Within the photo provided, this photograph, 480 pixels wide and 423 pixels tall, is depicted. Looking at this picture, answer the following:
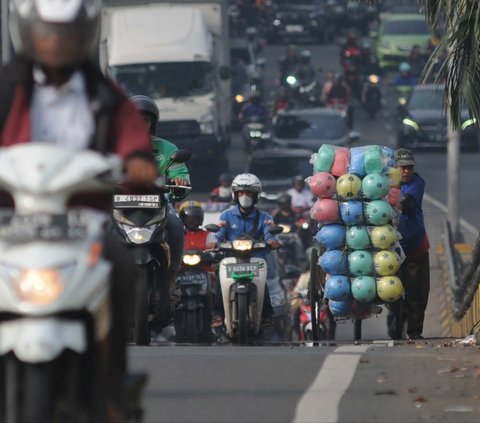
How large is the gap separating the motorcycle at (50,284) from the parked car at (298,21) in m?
67.8

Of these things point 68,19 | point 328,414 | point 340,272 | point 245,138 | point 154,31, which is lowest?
point 245,138

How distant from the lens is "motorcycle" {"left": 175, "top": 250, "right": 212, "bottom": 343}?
52.3 ft

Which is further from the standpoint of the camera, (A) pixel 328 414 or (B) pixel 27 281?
(A) pixel 328 414

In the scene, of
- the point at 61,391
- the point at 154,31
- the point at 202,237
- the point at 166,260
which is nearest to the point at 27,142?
the point at 61,391

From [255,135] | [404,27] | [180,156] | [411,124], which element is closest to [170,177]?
[180,156]

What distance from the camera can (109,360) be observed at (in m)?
6.04

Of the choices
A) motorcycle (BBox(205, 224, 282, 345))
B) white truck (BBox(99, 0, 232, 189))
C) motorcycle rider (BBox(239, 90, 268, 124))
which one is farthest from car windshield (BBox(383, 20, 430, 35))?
motorcycle (BBox(205, 224, 282, 345))

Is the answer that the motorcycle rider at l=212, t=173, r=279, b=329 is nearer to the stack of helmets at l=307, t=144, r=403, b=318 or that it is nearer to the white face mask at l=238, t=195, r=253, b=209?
the white face mask at l=238, t=195, r=253, b=209

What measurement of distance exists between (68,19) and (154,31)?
34577 mm

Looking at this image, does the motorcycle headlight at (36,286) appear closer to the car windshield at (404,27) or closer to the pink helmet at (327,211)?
the pink helmet at (327,211)

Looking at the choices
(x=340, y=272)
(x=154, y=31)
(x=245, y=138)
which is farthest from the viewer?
(x=245, y=138)

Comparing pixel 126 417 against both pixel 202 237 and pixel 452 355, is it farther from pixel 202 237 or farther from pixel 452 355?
pixel 202 237

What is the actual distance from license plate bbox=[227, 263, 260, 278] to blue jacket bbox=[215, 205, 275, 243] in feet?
2.24

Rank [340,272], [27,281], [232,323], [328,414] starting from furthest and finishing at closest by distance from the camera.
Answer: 1. [232,323]
2. [340,272]
3. [328,414]
4. [27,281]
